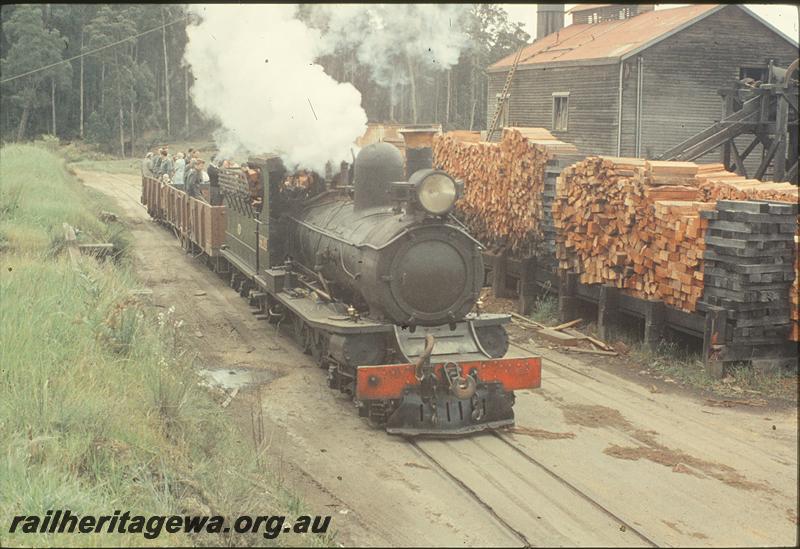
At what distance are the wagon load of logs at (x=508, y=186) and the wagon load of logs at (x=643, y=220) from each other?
945 millimetres

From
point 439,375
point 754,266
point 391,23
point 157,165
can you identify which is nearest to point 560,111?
point 391,23

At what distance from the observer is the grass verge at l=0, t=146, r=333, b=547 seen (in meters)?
5.27

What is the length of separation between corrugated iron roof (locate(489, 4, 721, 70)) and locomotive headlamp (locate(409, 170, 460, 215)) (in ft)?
52.8

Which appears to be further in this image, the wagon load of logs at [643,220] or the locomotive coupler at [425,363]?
the wagon load of logs at [643,220]

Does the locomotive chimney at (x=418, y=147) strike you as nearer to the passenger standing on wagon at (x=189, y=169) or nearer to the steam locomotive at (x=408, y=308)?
the steam locomotive at (x=408, y=308)

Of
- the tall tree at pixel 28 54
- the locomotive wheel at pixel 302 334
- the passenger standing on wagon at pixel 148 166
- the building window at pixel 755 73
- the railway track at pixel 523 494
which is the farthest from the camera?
the tall tree at pixel 28 54

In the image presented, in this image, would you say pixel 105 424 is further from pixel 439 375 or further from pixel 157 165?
pixel 157 165

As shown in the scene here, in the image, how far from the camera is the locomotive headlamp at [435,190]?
27.2 ft

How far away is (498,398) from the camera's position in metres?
8.22

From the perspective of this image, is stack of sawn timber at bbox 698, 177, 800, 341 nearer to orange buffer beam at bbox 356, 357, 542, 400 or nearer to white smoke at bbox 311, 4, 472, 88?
orange buffer beam at bbox 356, 357, 542, 400

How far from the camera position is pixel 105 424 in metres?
6.35

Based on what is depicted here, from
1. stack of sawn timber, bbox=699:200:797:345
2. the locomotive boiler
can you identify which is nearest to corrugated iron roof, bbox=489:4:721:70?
stack of sawn timber, bbox=699:200:797:345

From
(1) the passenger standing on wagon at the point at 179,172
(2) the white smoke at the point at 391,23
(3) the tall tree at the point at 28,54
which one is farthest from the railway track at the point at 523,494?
(3) the tall tree at the point at 28,54

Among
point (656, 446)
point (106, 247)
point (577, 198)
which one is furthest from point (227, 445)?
point (106, 247)
